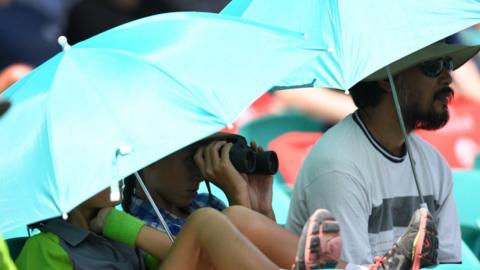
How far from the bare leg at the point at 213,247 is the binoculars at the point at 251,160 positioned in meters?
0.39

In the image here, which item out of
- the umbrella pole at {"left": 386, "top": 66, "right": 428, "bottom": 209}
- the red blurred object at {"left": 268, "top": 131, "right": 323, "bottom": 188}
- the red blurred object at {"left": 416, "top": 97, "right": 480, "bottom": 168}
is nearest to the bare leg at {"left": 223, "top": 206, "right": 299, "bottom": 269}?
the umbrella pole at {"left": 386, "top": 66, "right": 428, "bottom": 209}

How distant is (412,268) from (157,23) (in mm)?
1146

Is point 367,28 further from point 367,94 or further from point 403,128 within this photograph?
point 367,94

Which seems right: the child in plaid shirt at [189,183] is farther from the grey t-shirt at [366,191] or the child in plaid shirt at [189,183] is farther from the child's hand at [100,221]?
the child's hand at [100,221]

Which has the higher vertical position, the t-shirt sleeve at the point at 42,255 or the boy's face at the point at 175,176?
the boy's face at the point at 175,176

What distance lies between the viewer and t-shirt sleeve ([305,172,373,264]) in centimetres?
484

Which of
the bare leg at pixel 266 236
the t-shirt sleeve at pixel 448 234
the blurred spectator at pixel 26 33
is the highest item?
the blurred spectator at pixel 26 33

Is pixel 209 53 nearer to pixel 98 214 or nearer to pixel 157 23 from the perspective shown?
pixel 157 23

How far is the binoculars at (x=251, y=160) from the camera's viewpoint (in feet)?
15.5

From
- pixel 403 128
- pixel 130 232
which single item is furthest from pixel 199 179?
pixel 403 128

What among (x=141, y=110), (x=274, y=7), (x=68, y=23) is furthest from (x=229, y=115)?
(x=68, y=23)

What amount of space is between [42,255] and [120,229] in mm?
331

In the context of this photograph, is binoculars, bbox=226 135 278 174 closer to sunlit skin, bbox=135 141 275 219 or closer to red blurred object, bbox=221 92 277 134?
sunlit skin, bbox=135 141 275 219

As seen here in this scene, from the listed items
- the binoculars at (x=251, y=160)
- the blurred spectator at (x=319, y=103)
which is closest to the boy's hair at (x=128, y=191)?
the binoculars at (x=251, y=160)
